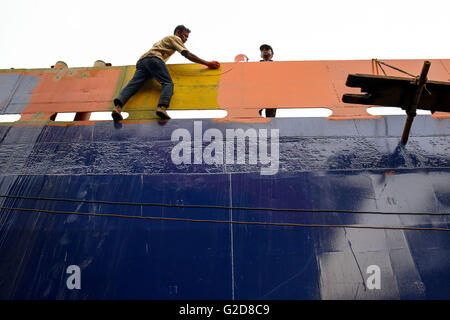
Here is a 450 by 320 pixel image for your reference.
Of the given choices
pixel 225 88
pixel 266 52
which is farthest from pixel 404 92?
pixel 266 52

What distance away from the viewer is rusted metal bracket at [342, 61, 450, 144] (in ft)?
13.5

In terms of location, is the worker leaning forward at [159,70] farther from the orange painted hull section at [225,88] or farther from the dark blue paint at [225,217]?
the dark blue paint at [225,217]

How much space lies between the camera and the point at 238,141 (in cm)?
493

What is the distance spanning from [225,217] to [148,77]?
9.37 ft

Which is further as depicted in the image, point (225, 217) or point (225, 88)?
point (225, 88)

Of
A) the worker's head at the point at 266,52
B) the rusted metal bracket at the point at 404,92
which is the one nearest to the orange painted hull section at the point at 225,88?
the rusted metal bracket at the point at 404,92

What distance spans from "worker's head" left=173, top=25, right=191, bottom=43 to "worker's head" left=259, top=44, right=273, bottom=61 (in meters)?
1.73

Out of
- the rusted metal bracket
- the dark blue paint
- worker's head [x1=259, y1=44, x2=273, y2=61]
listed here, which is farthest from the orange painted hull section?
worker's head [x1=259, y1=44, x2=273, y2=61]

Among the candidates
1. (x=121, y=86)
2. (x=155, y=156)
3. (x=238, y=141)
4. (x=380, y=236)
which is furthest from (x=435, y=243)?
(x=121, y=86)

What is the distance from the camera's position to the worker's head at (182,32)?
240 inches

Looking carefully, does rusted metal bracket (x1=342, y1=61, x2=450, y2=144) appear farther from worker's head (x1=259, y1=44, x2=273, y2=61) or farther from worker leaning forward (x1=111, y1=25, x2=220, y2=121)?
worker's head (x1=259, y1=44, x2=273, y2=61)

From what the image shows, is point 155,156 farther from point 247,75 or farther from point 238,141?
point 247,75

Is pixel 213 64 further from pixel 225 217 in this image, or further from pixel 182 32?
pixel 225 217

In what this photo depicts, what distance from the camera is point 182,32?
6.12 metres
